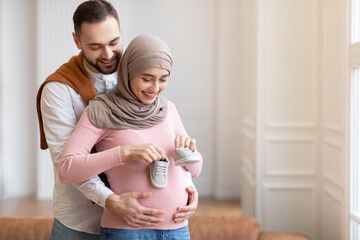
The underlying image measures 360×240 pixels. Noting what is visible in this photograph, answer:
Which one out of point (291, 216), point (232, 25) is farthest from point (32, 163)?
point (291, 216)

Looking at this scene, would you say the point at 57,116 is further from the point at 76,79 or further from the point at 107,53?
the point at 107,53

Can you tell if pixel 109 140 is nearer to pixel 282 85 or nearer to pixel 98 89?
pixel 98 89

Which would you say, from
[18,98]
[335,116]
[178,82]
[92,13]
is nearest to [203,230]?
[335,116]

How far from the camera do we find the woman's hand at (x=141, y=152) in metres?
1.42

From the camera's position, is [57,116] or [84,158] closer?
[84,158]

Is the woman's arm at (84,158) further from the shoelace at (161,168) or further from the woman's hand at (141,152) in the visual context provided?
the shoelace at (161,168)

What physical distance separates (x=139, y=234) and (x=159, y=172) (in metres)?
0.23

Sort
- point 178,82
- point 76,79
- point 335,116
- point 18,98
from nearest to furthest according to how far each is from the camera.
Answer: point 76,79 → point 335,116 → point 18,98 → point 178,82

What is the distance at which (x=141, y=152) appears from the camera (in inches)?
56.1

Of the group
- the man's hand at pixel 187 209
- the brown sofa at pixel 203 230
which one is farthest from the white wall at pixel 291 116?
the man's hand at pixel 187 209

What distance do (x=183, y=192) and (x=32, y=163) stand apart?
177 inches

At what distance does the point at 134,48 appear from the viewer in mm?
1533

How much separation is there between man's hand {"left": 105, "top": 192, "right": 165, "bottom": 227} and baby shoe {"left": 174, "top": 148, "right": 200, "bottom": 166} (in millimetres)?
156

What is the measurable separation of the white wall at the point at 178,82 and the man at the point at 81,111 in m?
3.95
